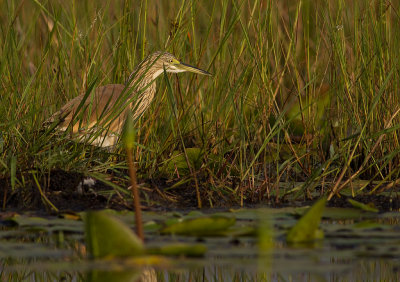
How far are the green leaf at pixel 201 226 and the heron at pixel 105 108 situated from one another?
4.45ft

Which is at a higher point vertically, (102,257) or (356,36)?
(356,36)

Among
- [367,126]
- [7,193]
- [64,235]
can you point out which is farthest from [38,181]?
[367,126]

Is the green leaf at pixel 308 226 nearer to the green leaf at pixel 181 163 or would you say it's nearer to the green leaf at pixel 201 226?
the green leaf at pixel 201 226

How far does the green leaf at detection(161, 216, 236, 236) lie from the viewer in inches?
146

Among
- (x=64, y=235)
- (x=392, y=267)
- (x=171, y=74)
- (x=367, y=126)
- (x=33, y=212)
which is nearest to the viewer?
(x=392, y=267)

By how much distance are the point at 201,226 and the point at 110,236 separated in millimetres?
625

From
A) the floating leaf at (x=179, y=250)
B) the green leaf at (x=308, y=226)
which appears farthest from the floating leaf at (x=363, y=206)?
the floating leaf at (x=179, y=250)

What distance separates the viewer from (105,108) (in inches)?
200

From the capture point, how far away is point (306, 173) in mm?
5449

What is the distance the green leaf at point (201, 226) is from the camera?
3.72 meters

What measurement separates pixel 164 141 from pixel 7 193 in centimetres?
121

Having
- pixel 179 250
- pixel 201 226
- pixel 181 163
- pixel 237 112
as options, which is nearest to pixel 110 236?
pixel 179 250

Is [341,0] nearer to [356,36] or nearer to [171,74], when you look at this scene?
[356,36]

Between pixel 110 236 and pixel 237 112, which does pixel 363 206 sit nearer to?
pixel 237 112
